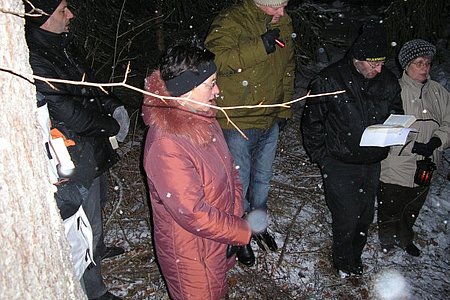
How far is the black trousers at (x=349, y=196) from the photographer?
3.24m

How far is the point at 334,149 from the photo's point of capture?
3.17 metres

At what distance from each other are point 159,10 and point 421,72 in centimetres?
420

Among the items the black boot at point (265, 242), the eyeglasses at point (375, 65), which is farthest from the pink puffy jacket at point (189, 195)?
the black boot at point (265, 242)

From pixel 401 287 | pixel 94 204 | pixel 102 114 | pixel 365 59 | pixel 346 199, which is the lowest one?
pixel 401 287

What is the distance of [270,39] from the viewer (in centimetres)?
297

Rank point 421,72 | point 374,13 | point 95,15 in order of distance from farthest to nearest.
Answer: point 374,13, point 95,15, point 421,72

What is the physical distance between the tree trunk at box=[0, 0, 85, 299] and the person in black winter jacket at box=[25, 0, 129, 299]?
109 cm

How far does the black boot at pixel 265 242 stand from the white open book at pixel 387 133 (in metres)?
1.53

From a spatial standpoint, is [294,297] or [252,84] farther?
[294,297]

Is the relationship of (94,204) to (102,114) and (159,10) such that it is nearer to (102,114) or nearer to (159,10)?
(102,114)

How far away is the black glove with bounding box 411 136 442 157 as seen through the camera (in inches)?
132

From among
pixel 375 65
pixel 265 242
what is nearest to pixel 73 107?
pixel 375 65

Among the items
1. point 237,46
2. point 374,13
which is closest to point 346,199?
point 237,46

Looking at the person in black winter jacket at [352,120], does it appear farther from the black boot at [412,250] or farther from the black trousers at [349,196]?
the black boot at [412,250]
